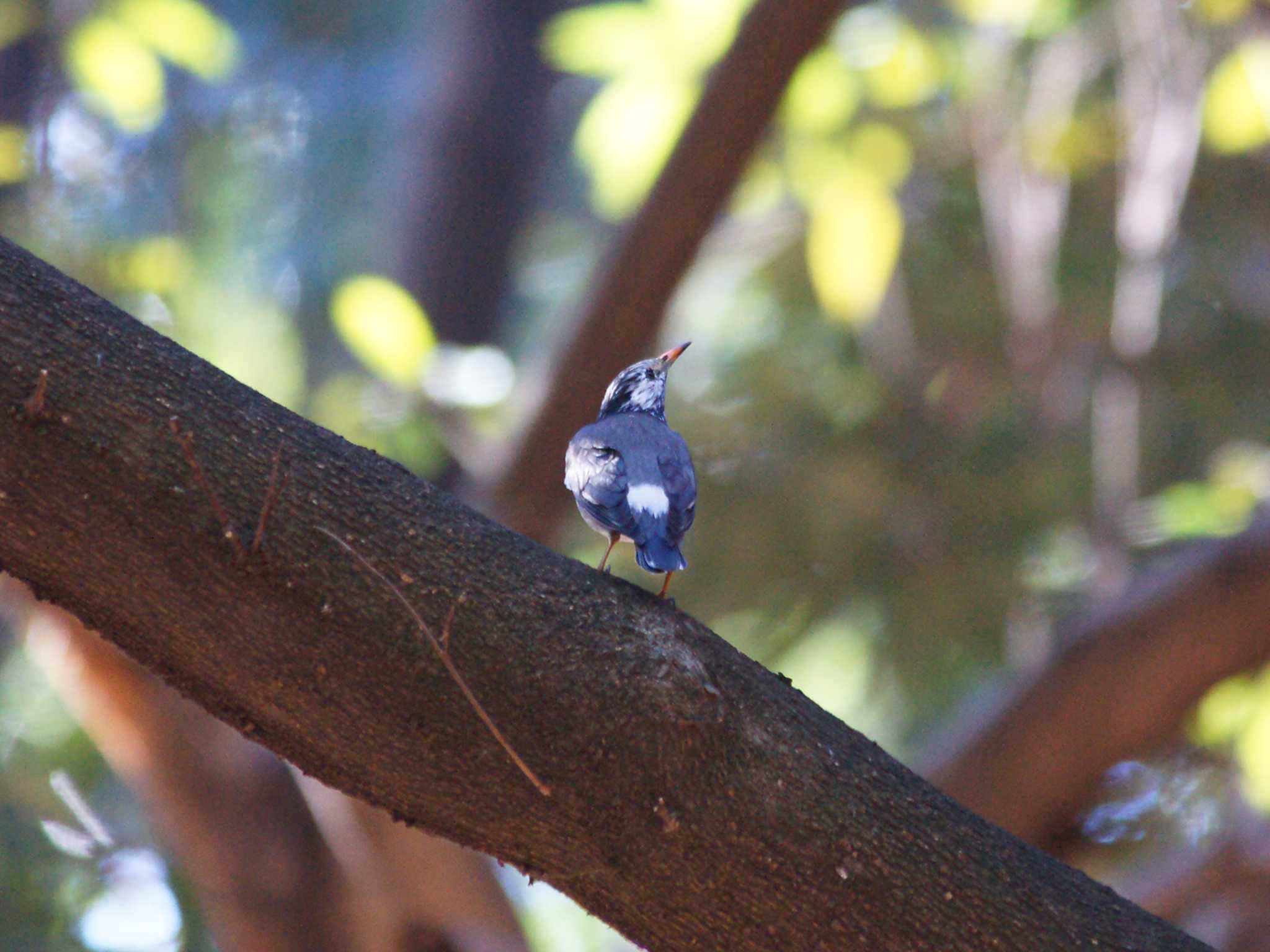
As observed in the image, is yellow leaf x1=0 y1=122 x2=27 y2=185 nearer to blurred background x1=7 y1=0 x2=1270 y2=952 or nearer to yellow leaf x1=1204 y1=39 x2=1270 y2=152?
blurred background x1=7 y1=0 x2=1270 y2=952

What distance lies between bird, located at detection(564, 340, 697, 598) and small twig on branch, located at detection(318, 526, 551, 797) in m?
0.47

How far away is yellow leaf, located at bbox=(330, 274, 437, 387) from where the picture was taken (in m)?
3.94

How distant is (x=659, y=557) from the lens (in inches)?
102

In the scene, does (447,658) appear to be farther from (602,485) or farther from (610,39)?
(610,39)

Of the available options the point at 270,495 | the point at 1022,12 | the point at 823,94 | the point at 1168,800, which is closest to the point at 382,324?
the point at 823,94

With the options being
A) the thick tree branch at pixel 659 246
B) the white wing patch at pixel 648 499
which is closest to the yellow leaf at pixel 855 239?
the thick tree branch at pixel 659 246

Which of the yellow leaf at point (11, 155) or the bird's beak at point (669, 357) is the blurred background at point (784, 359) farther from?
the bird's beak at point (669, 357)

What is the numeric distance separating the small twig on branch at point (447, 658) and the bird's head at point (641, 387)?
193 cm

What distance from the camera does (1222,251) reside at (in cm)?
Answer: 640

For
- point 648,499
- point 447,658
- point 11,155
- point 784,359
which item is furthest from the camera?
point 784,359

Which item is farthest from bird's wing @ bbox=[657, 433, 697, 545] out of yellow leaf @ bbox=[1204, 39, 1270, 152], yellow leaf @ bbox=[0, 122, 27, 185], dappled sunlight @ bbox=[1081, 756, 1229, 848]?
dappled sunlight @ bbox=[1081, 756, 1229, 848]

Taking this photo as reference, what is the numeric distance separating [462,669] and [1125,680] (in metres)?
3.06

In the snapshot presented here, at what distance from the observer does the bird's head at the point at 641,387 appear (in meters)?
3.95

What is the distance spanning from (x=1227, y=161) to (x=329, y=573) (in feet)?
19.0
